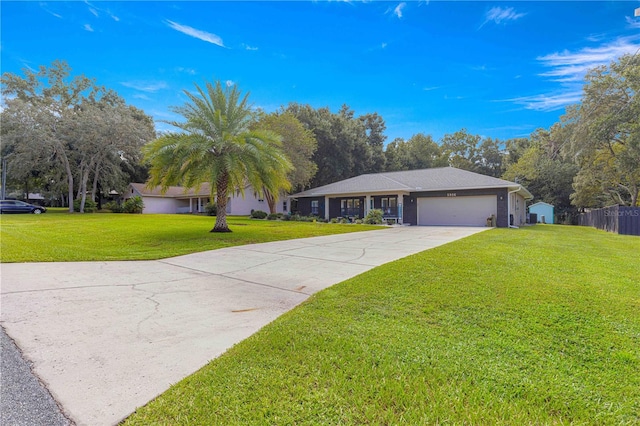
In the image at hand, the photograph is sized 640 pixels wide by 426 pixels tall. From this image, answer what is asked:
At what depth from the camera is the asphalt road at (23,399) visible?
2.14 meters

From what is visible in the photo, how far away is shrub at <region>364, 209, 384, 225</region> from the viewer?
76.7 feet

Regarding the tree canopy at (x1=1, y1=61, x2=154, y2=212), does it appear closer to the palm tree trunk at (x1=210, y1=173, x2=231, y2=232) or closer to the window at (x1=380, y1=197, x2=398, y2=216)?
the palm tree trunk at (x1=210, y1=173, x2=231, y2=232)

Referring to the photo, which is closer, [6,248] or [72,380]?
[72,380]

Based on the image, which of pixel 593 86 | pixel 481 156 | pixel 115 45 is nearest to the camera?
pixel 115 45

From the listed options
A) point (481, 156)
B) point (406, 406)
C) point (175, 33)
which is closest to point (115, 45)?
point (175, 33)

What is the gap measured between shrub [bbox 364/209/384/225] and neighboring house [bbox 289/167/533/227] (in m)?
1.59

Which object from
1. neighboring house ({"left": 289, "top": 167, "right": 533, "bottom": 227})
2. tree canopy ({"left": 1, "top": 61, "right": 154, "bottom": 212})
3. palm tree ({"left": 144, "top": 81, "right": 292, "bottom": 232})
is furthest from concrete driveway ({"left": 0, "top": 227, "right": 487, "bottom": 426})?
tree canopy ({"left": 1, "top": 61, "right": 154, "bottom": 212})

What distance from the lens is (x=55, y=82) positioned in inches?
1265

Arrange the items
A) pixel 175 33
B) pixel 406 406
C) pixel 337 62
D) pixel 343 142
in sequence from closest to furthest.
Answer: pixel 406 406, pixel 175 33, pixel 337 62, pixel 343 142

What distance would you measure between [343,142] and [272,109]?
8505mm

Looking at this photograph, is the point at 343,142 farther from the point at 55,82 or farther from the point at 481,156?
the point at 55,82

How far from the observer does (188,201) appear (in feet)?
132

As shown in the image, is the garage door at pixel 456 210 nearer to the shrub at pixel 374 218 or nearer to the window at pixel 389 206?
the window at pixel 389 206

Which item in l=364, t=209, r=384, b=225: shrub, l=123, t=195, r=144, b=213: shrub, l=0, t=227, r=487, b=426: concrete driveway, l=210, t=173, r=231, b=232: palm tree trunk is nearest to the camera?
l=0, t=227, r=487, b=426: concrete driveway
